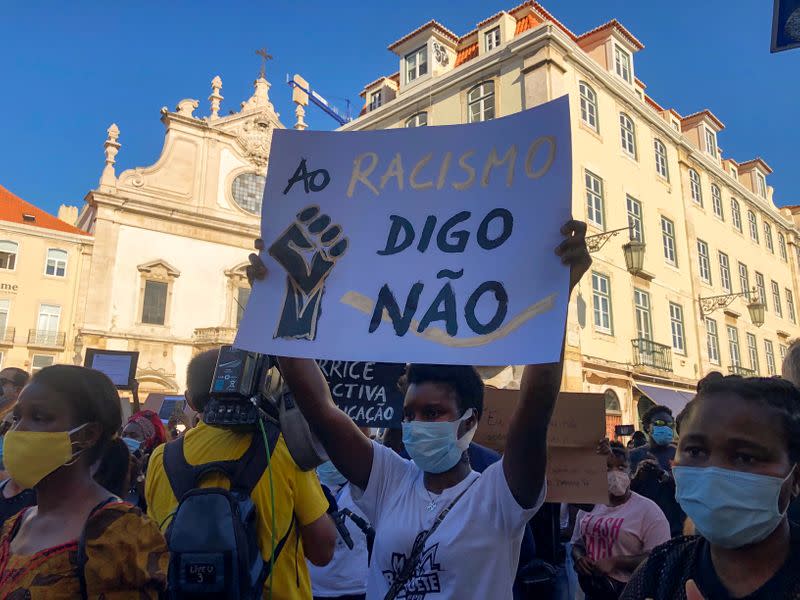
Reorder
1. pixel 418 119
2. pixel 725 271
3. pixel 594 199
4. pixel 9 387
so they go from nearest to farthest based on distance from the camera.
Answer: pixel 9 387 → pixel 594 199 → pixel 418 119 → pixel 725 271

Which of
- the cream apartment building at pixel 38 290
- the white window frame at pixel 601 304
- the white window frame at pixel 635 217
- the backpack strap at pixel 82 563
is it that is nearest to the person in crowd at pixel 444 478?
the backpack strap at pixel 82 563

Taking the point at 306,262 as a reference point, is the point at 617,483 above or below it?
below

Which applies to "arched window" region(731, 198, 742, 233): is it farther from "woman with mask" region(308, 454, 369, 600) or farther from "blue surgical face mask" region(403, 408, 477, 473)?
"blue surgical face mask" region(403, 408, 477, 473)

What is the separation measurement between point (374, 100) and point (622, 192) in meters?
10.1

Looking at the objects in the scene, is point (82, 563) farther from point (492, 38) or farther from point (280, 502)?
point (492, 38)

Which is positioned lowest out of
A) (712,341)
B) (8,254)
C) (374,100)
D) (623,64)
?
(712,341)

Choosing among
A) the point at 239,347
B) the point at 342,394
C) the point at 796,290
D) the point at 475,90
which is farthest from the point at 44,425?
the point at 796,290

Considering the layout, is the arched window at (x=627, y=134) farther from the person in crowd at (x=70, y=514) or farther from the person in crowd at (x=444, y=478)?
the person in crowd at (x=70, y=514)

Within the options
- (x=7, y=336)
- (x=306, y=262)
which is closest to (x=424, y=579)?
(x=306, y=262)

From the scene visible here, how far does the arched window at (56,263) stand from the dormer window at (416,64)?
63.5 ft

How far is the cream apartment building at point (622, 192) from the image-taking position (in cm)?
1664

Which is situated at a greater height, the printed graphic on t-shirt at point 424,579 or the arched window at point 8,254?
the arched window at point 8,254

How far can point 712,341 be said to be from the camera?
72.0 ft

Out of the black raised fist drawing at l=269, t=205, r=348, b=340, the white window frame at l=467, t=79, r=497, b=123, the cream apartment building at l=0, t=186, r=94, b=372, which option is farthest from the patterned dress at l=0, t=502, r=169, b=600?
the cream apartment building at l=0, t=186, r=94, b=372
